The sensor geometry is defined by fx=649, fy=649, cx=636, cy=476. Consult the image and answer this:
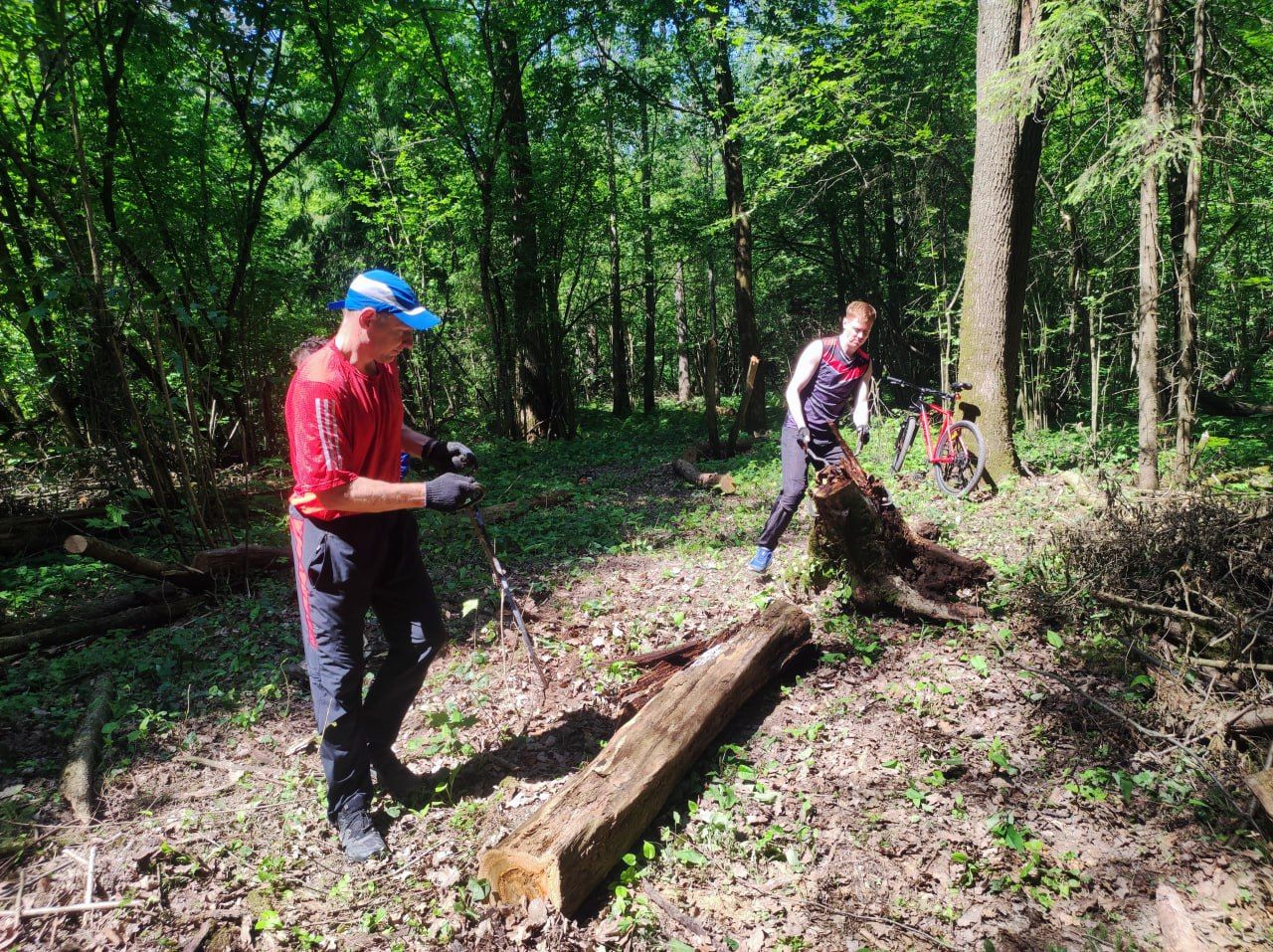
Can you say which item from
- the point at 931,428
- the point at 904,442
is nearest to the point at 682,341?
the point at 904,442

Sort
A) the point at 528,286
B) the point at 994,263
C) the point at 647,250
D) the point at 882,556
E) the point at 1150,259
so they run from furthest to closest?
the point at 647,250, the point at 528,286, the point at 994,263, the point at 1150,259, the point at 882,556

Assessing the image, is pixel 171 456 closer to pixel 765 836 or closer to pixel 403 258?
pixel 765 836

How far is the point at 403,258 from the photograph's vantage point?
556 inches

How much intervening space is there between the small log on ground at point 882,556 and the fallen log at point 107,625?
17.2ft

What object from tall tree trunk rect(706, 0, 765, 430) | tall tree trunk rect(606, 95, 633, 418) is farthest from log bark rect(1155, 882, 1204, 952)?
tall tree trunk rect(606, 95, 633, 418)

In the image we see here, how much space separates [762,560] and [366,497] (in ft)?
12.5

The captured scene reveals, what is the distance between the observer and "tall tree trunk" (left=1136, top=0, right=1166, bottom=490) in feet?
18.2

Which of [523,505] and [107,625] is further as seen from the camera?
[523,505]

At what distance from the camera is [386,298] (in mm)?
2750

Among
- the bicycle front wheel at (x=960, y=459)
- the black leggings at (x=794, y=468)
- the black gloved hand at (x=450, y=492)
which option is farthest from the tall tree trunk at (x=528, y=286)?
the black gloved hand at (x=450, y=492)

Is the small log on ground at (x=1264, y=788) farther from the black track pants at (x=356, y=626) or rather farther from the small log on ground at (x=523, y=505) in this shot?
the small log on ground at (x=523, y=505)

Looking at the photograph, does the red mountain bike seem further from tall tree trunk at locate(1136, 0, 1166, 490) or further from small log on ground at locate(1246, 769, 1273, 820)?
small log on ground at locate(1246, 769, 1273, 820)

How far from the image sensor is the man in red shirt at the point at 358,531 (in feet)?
8.77

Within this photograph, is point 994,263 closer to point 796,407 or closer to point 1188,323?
point 1188,323
